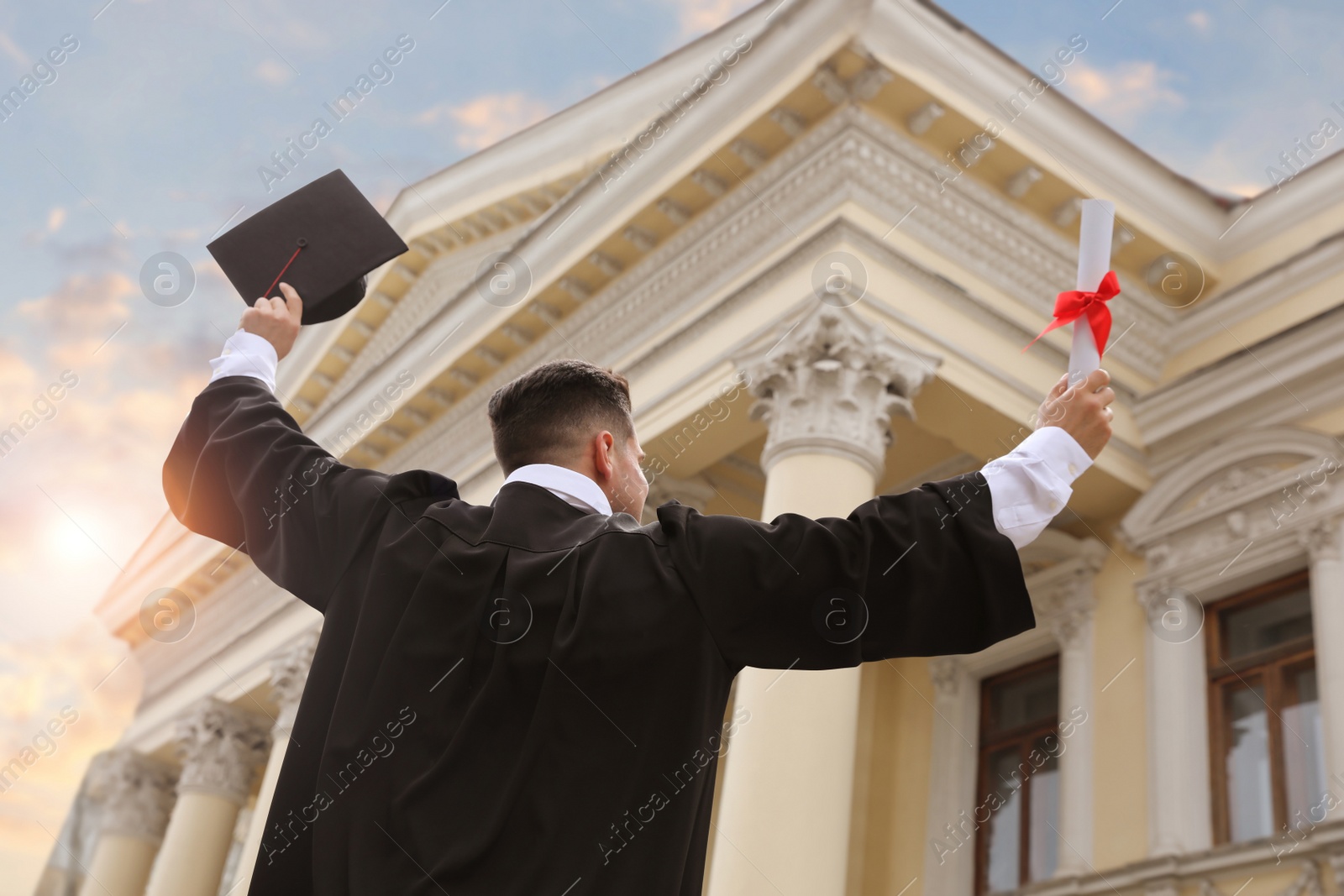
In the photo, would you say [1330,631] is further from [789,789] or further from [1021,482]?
[1021,482]

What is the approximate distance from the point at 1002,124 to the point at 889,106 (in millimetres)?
891

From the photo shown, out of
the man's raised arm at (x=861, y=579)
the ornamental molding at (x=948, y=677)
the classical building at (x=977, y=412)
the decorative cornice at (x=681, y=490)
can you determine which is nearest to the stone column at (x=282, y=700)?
the classical building at (x=977, y=412)

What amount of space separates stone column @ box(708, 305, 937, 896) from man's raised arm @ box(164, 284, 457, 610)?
4963 mm

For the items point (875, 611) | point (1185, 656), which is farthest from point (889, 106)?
point (875, 611)

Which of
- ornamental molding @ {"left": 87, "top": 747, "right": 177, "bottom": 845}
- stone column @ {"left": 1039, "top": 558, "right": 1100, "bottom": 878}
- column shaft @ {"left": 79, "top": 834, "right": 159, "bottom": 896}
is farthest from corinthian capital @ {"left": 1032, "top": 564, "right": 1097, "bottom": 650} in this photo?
column shaft @ {"left": 79, "top": 834, "right": 159, "bottom": 896}

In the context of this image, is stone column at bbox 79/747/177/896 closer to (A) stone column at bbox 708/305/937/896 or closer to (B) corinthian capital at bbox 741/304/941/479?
(A) stone column at bbox 708/305/937/896

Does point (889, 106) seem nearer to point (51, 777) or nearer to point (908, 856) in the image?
point (908, 856)

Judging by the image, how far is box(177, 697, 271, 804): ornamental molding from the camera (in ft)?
54.2

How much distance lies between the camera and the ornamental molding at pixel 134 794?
746 inches

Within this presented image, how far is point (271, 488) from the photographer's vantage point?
2.18m

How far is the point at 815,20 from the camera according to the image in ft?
29.0

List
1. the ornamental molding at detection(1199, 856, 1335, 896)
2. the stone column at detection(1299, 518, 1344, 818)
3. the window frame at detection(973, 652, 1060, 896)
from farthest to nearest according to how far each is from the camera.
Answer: the window frame at detection(973, 652, 1060, 896)
the stone column at detection(1299, 518, 1344, 818)
the ornamental molding at detection(1199, 856, 1335, 896)

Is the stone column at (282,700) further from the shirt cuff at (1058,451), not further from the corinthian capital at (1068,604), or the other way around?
the shirt cuff at (1058,451)

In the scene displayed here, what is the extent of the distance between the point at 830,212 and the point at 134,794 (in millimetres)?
15105
